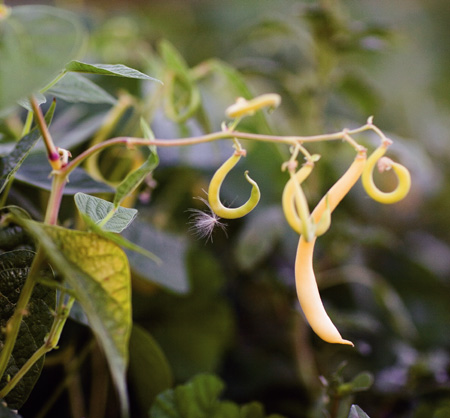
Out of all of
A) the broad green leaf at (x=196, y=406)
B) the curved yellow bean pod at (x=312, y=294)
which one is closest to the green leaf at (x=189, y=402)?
the broad green leaf at (x=196, y=406)

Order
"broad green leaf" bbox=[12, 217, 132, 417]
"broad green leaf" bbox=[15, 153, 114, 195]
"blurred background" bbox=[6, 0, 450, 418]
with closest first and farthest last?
"broad green leaf" bbox=[12, 217, 132, 417], "broad green leaf" bbox=[15, 153, 114, 195], "blurred background" bbox=[6, 0, 450, 418]

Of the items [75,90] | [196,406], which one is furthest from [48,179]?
[196,406]

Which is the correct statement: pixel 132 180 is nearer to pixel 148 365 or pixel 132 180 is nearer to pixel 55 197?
pixel 55 197

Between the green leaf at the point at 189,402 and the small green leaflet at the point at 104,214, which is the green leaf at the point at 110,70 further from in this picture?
the green leaf at the point at 189,402

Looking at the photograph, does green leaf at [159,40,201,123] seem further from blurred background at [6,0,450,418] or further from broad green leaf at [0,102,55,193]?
broad green leaf at [0,102,55,193]

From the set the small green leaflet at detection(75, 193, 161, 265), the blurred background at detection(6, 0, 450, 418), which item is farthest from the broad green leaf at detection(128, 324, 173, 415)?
the small green leaflet at detection(75, 193, 161, 265)
